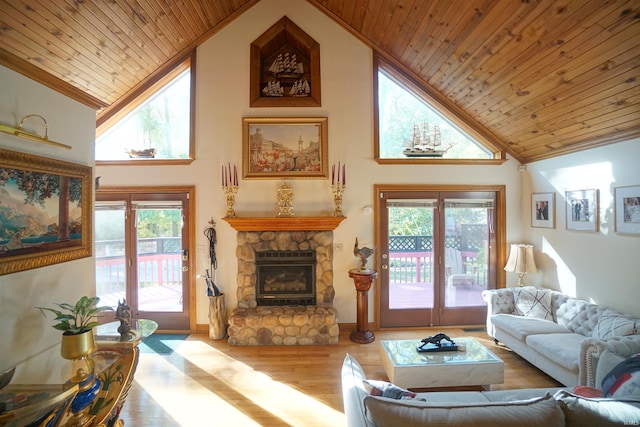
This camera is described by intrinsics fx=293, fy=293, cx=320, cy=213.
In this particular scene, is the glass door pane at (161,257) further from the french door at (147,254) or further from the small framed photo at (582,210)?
the small framed photo at (582,210)

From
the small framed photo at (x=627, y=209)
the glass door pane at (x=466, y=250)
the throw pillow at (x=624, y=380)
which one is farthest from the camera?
the glass door pane at (x=466, y=250)

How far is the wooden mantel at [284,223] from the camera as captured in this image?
4.07 meters

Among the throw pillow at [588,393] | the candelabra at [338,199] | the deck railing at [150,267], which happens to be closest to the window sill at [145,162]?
the deck railing at [150,267]

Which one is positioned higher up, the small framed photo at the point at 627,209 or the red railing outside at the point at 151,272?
the small framed photo at the point at 627,209

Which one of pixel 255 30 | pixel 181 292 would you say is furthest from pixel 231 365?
pixel 255 30

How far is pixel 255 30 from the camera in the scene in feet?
14.2

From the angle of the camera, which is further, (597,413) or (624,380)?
(624,380)

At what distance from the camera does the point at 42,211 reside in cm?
202

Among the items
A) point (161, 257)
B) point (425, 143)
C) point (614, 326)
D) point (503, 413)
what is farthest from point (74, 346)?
point (425, 143)

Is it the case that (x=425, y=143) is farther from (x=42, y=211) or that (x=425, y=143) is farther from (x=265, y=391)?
(x=42, y=211)

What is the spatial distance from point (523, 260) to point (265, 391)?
3.68 metres

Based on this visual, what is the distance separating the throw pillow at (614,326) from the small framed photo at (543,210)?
4.48ft

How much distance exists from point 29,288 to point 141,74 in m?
3.26

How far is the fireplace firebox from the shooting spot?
4.27 metres
